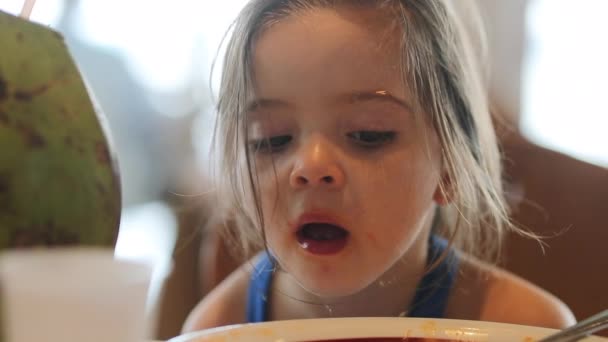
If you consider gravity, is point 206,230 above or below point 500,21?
below

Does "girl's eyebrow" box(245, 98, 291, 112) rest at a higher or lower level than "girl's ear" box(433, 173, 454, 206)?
higher

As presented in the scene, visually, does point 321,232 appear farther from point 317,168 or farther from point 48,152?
point 48,152

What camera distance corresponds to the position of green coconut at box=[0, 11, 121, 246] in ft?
0.79

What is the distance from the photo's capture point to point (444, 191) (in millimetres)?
699

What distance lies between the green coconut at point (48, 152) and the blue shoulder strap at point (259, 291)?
554 mm

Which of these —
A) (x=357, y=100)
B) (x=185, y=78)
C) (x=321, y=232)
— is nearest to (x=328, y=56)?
(x=357, y=100)

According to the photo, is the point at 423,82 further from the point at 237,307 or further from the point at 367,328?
the point at 237,307

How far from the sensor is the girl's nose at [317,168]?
542 millimetres

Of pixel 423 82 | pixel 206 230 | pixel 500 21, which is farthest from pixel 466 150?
pixel 500 21

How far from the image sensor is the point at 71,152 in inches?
10.0

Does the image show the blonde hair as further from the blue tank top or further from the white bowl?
the white bowl

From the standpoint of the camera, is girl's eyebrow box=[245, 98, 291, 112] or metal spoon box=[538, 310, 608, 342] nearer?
metal spoon box=[538, 310, 608, 342]

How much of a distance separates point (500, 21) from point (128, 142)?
1.34 m

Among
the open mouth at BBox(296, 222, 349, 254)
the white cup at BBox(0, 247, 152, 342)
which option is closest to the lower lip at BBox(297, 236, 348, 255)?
the open mouth at BBox(296, 222, 349, 254)
